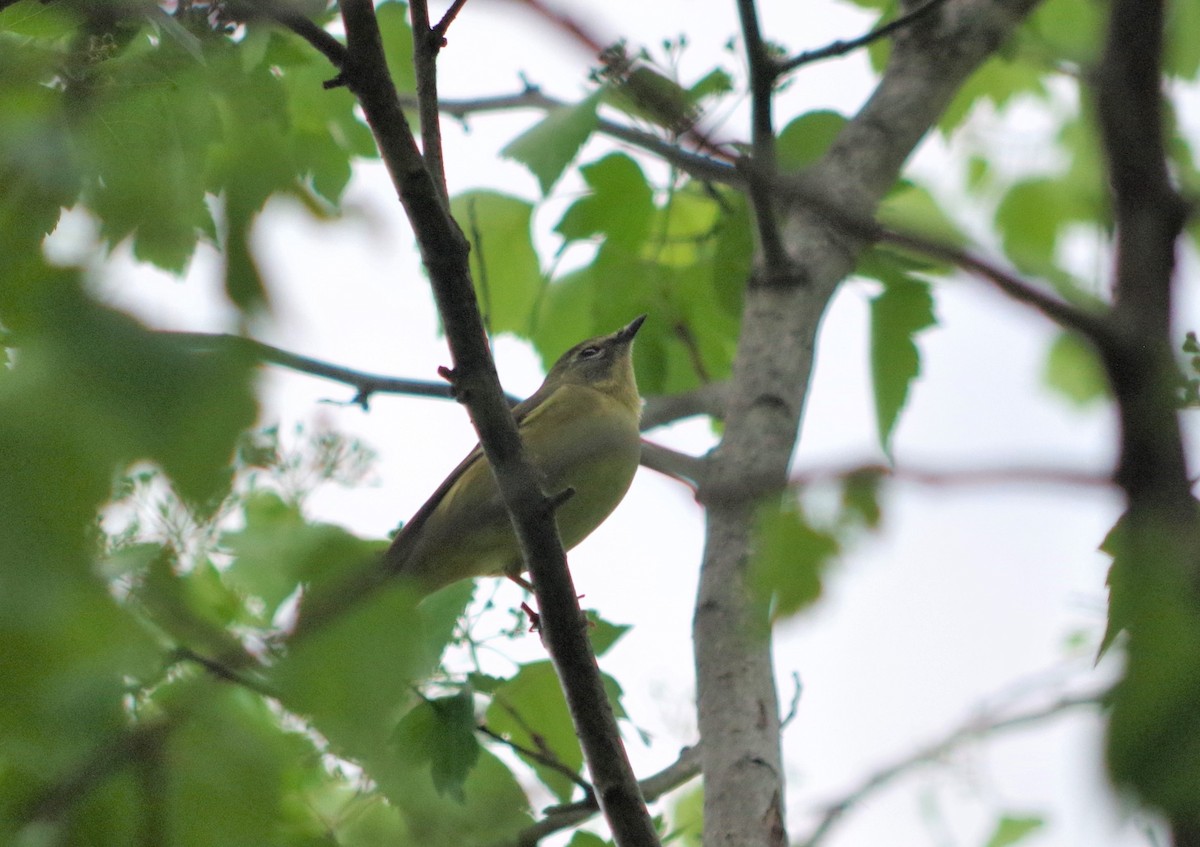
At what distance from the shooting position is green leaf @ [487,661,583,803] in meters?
4.48

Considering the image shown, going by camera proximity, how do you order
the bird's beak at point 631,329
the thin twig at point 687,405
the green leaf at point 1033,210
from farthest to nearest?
the green leaf at point 1033,210 < the bird's beak at point 631,329 < the thin twig at point 687,405

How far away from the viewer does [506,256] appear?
622 centimetres

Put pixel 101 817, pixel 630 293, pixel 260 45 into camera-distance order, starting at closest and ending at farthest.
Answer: pixel 101 817, pixel 260 45, pixel 630 293

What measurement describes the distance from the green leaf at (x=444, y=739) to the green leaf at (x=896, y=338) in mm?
1860

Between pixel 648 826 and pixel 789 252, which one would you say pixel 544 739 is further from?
pixel 789 252

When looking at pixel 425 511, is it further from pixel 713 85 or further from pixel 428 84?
pixel 428 84

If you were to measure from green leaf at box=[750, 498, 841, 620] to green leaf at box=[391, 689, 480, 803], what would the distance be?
7.41 feet

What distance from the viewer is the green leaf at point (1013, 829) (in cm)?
725

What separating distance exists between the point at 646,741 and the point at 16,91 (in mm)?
3079

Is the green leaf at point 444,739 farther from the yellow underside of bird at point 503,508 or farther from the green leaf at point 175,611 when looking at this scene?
the green leaf at point 175,611

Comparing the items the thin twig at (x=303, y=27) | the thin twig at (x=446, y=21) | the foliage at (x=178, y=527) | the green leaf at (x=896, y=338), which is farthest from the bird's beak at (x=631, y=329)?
the thin twig at (x=303, y=27)

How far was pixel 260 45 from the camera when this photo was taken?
3.66 meters

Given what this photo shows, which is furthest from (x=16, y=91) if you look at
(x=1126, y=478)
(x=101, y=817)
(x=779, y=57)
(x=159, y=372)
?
(x=779, y=57)

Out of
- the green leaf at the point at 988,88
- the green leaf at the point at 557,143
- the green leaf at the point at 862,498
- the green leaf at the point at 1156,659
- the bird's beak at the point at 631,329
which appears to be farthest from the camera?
the green leaf at the point at 988,88
